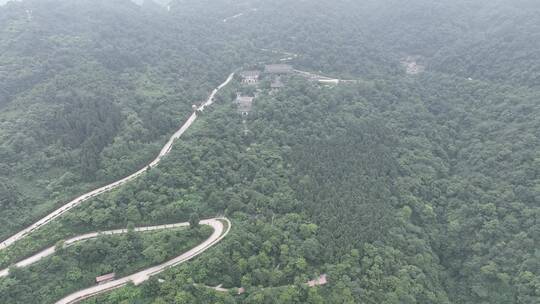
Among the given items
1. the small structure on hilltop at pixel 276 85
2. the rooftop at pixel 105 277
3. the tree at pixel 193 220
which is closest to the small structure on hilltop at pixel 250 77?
the small structure on hilltop at pixel 276 85

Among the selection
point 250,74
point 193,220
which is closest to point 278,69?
point 250,74

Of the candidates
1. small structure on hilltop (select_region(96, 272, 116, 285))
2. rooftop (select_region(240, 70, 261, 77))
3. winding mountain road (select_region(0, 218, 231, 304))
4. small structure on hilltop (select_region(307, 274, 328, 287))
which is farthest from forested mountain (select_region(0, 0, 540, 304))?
rooftop (select_region(240, 70, 261, 77))

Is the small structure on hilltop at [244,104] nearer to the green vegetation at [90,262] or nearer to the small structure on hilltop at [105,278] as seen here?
the green vegetation at [90,262]

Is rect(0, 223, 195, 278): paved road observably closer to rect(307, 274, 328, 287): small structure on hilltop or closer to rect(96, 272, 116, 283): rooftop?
rect(96, 272, 116, 283): rooftop

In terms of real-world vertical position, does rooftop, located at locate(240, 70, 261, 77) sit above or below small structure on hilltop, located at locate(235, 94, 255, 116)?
above

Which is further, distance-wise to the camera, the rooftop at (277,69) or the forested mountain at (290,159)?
the rooftop at (277,69)
